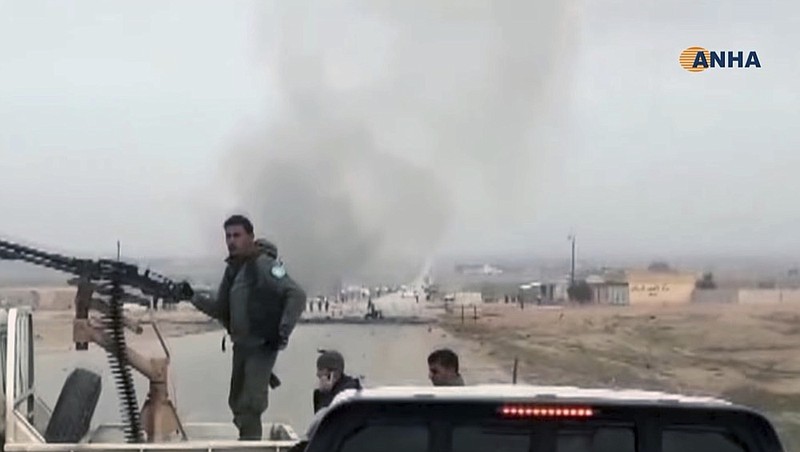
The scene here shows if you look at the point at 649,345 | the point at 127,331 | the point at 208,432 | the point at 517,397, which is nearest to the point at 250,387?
the point at 208,432

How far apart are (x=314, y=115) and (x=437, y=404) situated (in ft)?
11.2

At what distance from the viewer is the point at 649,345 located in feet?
24.6

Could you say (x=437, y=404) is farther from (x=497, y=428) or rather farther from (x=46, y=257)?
(x=46, y=257)

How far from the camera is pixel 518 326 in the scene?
24.4 feet

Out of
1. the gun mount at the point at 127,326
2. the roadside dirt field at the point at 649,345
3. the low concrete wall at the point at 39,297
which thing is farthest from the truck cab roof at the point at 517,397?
the low concrete wall at the point at 39,297

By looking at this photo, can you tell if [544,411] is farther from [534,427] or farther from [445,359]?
[445,359]

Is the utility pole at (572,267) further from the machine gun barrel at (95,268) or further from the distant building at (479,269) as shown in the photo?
the machine gun barrel at (95,268)

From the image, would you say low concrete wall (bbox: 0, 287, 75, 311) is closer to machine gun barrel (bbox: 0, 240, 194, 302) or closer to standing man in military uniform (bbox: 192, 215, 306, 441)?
machine gun barrel (bbox: 0, 240, 194, 302)

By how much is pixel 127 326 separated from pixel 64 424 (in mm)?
524

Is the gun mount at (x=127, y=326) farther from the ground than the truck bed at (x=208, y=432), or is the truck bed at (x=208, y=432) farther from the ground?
the gun mount at (x=127, y=326)

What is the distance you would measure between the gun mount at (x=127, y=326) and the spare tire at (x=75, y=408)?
123mm

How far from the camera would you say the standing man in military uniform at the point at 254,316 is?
709 cm

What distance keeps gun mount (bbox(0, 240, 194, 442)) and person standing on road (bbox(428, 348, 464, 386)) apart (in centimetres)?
133

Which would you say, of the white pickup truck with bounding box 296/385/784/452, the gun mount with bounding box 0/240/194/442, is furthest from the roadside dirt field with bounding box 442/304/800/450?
the white pickup truck with bounding box 296/385/784/452
